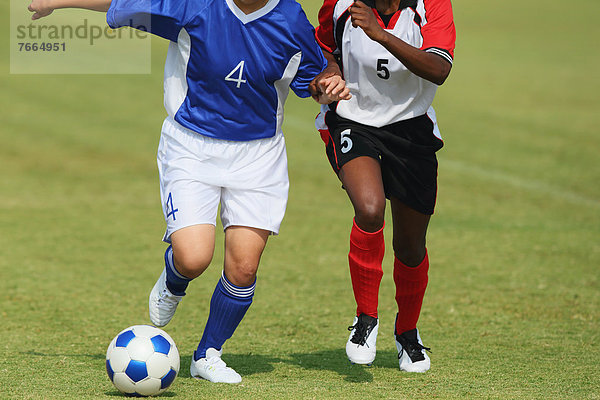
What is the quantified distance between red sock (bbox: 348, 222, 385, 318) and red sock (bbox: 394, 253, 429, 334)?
0.50 metres

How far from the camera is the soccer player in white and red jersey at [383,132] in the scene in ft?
15.1

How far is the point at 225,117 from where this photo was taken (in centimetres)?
461

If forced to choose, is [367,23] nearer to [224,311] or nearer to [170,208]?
[170,208]

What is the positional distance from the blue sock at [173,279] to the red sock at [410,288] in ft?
4.27

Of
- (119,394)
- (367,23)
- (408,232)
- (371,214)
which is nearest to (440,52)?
(367,23)

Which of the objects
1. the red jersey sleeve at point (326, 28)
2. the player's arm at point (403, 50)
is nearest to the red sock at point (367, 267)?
the player's arm at point (403, 50)

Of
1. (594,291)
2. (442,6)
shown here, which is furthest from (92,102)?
(442,6)

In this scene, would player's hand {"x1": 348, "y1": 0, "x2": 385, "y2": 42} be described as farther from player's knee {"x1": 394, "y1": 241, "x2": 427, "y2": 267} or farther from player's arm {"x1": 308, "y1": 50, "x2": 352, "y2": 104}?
player's knee {"x1": 394, "y1": 241, "x2": 427, "y2": 267}

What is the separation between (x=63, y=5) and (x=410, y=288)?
261 cm

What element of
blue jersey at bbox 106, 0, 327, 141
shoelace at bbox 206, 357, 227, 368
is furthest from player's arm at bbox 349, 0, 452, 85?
shoelace at bbox 206, 357, 227, 368

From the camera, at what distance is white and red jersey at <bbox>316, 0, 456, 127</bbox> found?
477 cm

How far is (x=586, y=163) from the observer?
14.2 metres

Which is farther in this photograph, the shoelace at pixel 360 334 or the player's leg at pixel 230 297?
the player's leg at pixel 230 297

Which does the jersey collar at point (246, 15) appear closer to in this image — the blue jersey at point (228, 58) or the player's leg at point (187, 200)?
the blue jersey at point (228, 58)
